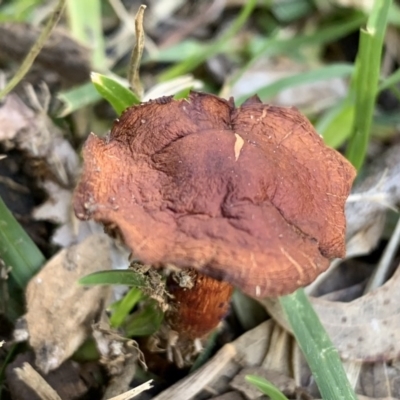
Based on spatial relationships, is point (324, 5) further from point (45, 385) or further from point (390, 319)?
point (45, 385)

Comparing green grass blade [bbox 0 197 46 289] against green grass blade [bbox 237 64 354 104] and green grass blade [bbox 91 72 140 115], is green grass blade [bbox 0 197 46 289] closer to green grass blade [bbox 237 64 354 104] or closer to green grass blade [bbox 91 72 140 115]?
green grass blade [bbox 91 72 140 115]

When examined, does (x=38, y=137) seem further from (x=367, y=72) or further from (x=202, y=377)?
(x=367, y=72)

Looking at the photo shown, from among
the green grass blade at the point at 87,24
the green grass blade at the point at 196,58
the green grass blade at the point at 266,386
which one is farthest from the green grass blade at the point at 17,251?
the green grass blade at the point at 196,58

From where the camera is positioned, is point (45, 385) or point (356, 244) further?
point (356, 244)

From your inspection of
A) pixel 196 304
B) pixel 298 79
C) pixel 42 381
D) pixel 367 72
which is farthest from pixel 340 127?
pixel 42 381

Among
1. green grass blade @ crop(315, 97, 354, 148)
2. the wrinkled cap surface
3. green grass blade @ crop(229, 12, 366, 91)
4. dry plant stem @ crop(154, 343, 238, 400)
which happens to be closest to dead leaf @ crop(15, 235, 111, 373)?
dry plant stem @ crop(154, 343, 238, 400)

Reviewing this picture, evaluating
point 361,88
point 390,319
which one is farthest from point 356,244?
point 361,88

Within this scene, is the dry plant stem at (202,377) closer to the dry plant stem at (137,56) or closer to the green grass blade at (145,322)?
the green grass blade at (145,322)
